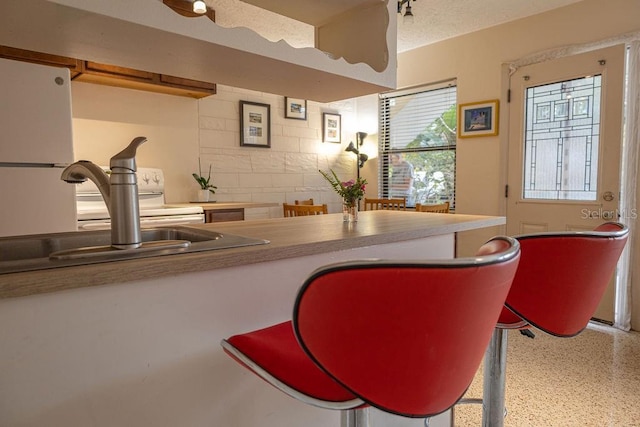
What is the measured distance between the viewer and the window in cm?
422

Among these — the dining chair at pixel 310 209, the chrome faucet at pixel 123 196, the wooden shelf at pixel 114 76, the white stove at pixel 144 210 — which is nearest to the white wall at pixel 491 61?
the dining chair at pixel 310 209

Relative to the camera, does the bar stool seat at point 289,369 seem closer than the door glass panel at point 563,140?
Yes

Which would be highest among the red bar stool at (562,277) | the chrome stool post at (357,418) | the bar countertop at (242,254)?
the bar countertop at (242,254)

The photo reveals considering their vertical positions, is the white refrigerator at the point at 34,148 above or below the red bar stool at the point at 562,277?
above

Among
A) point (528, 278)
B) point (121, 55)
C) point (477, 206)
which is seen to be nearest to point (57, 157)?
point (121, 55)

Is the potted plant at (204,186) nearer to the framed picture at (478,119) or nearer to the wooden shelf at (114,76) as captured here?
the wooden shelf at (114,76)

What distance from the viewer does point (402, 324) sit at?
60cm

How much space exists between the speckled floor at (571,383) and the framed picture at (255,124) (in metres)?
2.94

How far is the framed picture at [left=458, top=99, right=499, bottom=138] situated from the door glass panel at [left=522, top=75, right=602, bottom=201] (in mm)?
297

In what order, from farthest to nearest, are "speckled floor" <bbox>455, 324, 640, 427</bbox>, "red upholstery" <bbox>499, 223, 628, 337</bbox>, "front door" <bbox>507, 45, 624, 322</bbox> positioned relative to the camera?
"front door" <bbox>507, 45, 624, 322</bbox>
"speckled floor" <bbox>455, 324, 640, 427</bbox>
"red upholstery" <bbox>499, 223, 628, 337</bbox>

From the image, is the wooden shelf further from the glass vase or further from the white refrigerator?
the glass vase

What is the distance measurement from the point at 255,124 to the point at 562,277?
3527mm

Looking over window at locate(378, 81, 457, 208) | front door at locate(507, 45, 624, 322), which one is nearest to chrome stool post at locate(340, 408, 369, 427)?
front door at locate(507, 45, 624, 322)

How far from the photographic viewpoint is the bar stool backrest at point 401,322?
58 centimetres
